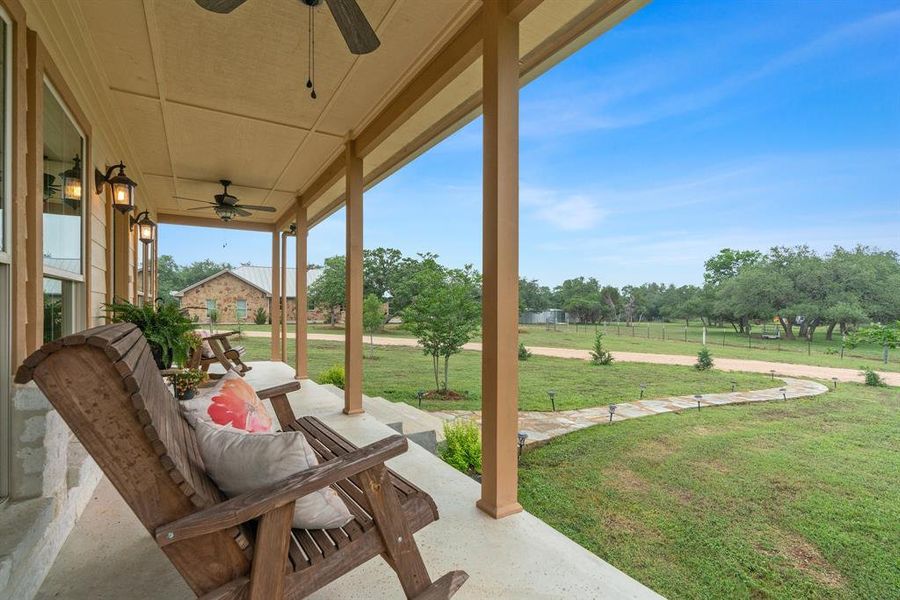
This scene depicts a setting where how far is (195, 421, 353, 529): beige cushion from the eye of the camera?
1.07 m

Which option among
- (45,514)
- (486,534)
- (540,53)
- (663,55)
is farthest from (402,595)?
(663,55)

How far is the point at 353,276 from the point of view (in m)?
3.79

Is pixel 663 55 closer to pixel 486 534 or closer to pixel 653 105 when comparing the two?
pixel 653 105

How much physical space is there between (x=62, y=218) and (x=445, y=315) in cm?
675

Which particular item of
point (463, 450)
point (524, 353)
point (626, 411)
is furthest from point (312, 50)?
point (524, 353)

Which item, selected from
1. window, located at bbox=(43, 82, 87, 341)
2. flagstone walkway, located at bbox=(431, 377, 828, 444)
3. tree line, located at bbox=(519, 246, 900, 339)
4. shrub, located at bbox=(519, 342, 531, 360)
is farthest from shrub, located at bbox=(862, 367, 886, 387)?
window, located at bbox=(43, 82, 87, 341)

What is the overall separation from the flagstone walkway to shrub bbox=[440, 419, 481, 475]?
208 cm

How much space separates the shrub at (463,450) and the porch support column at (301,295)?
2340mm

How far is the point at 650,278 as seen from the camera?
1373 cm

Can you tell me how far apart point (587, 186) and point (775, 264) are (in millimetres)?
8306

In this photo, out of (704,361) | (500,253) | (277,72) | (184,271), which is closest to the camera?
(500,253)

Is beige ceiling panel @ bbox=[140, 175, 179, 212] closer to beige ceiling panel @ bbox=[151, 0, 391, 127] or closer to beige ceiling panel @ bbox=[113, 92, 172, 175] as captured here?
beige ceiling panel @ bbox=[113, 92, 172, 175]

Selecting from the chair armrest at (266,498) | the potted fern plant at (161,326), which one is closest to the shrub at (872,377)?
the chair armrest at (266,498)

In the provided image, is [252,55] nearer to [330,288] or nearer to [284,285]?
[284,285]
